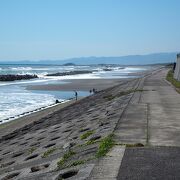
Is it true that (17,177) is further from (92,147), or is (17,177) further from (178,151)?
A: (178,151)

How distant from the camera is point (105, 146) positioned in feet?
33.8

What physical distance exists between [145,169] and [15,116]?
24.2m

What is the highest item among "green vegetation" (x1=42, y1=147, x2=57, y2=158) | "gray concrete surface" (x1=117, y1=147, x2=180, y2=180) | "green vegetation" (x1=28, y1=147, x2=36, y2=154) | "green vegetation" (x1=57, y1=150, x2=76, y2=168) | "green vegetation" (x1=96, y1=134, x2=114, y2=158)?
"gray concrete surface" (x1=117, y1=147, x2=180, y2=180)

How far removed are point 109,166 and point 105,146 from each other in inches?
75.3

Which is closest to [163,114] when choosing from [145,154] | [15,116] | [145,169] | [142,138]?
[142,138]

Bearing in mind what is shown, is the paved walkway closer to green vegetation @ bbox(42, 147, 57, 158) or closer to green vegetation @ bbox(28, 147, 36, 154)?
green vegetation @ bbox(42, 147, 57, 158)

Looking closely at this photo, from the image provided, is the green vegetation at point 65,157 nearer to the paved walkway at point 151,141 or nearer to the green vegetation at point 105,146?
the green vegetation at point 105,146

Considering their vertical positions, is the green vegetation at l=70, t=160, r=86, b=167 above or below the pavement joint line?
below

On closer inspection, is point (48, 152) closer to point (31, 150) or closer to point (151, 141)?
point (31, 150)

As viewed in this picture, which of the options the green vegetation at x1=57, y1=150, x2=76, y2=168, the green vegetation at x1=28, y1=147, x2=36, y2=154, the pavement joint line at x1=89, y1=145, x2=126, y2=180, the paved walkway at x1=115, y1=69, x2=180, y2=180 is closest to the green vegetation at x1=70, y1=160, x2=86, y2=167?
the green vegetation at x1=57, y1=150, x2=76, y2=168

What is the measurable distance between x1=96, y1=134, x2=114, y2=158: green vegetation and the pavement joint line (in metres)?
0.18

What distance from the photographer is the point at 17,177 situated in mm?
9836

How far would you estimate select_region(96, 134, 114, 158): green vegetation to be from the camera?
9562 mm

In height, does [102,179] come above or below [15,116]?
above
